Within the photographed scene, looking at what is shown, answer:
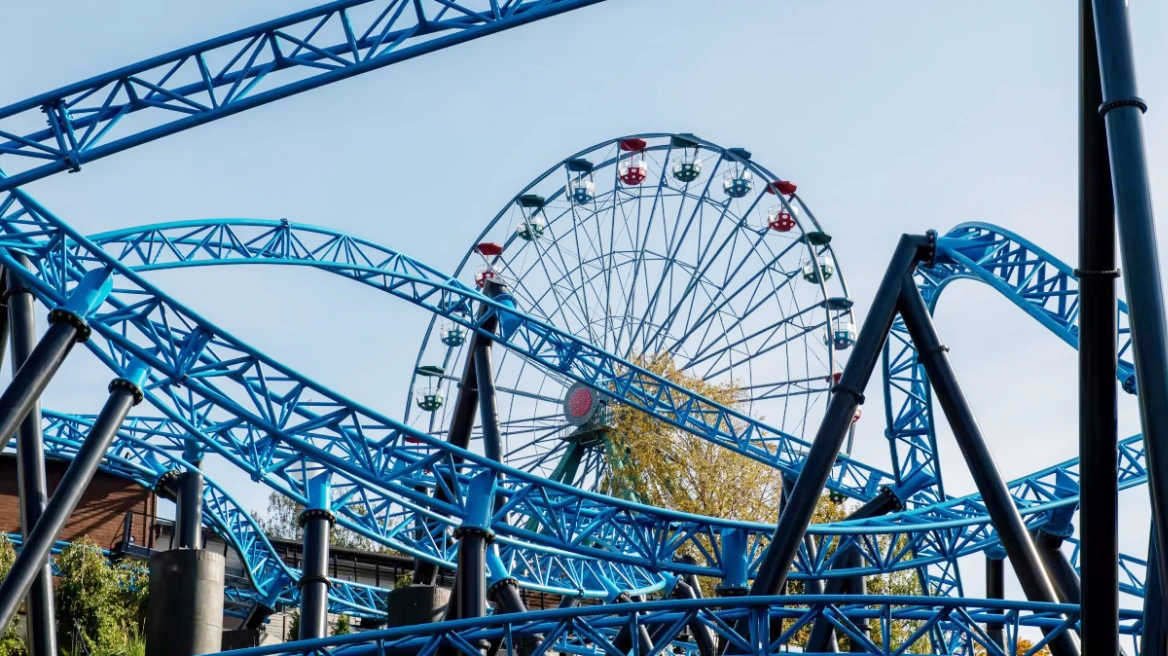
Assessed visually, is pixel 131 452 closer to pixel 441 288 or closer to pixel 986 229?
pixel 441 288

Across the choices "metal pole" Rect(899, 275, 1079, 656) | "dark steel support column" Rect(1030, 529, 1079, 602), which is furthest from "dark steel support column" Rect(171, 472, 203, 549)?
"dark steel support column" Rect(1030, 529, 1079, 602)

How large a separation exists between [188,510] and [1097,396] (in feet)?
37.0

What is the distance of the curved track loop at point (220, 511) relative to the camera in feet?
54.3

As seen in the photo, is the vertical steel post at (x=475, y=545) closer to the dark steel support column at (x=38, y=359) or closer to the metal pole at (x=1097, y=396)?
the dark steel support column at (x=38, y=359)

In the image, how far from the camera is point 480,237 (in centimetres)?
2739

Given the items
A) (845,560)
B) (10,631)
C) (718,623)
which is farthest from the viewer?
(10,631)

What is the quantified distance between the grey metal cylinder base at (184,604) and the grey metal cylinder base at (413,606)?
169 centimetres

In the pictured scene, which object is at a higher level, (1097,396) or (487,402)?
(487,402)

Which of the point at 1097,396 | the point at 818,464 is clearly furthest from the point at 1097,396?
the point at 818,464

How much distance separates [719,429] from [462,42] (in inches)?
375

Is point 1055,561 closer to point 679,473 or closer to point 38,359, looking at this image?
point 38,359

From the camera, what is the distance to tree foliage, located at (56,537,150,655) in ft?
60.7

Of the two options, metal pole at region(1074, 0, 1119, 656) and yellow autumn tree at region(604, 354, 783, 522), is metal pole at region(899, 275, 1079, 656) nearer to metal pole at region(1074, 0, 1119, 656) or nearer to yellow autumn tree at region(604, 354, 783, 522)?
metal pole at region(1074, 0, 1119, 656)

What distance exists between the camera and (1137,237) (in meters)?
6.18
